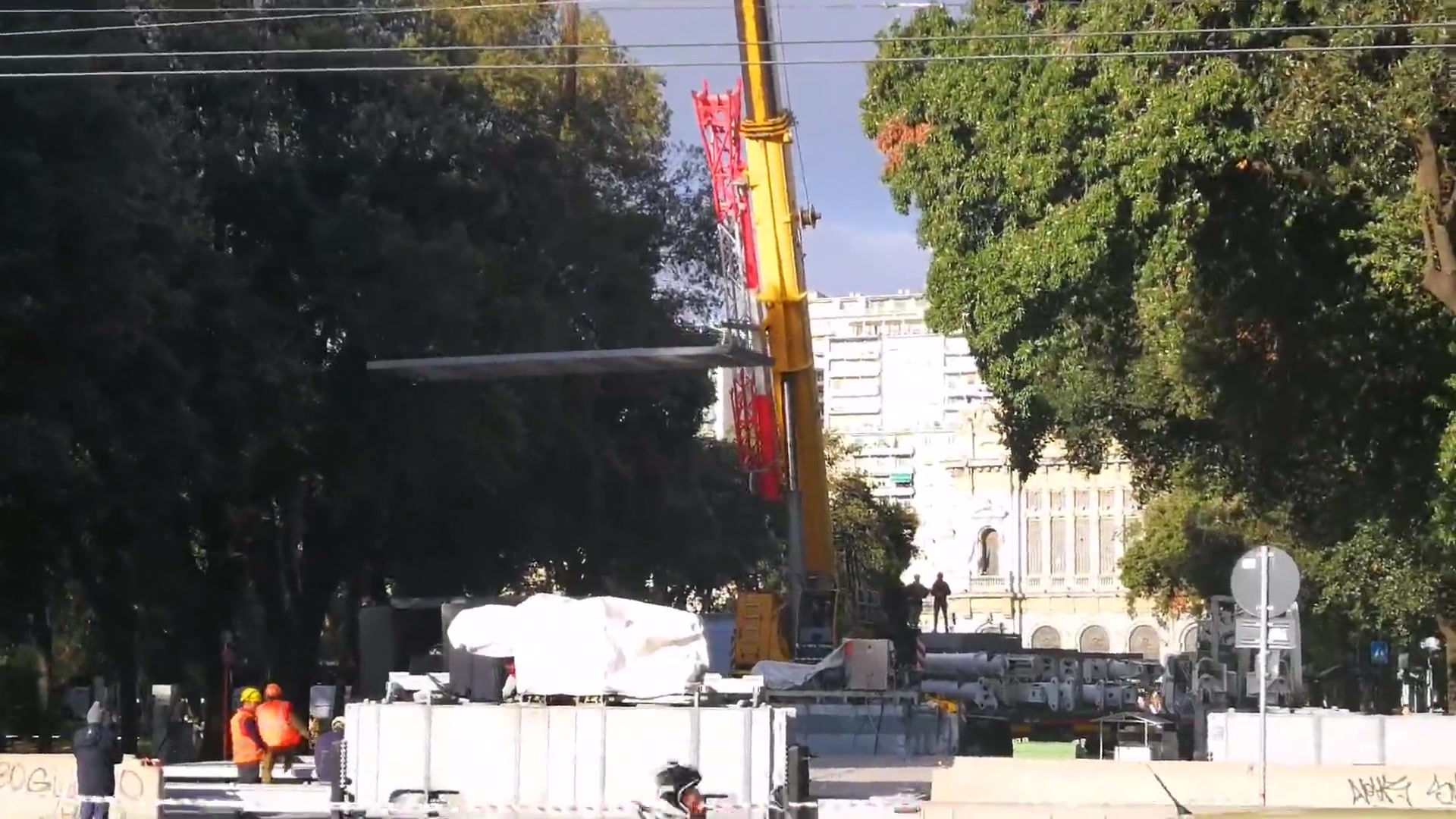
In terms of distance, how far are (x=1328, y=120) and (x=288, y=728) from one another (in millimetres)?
12242

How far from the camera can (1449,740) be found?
21719 millimetres

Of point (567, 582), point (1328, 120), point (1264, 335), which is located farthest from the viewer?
point (567, 582)

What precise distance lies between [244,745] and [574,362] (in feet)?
38.6

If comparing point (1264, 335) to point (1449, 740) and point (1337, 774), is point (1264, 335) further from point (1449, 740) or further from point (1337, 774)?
point (1337, 774)

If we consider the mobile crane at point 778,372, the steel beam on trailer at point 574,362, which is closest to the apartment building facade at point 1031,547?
the mobile crane at point 778,372

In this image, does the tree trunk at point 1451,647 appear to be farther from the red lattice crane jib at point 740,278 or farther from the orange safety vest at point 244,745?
→ the orange safety vest at point 244,745

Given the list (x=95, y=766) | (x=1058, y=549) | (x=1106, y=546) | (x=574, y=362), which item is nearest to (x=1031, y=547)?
(x=1058, y=549)

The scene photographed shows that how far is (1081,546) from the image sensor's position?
101625mm

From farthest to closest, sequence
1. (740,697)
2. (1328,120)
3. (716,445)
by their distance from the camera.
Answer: (716,445)
(1328,120)
(740,697)

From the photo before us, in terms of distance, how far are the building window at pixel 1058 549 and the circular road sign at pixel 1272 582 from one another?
8641cm

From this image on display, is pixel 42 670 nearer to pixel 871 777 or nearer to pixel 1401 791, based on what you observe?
pixel 871 777

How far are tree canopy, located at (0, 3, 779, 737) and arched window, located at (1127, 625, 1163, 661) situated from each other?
2122 inches

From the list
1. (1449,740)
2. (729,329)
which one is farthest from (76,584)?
(1449,740)

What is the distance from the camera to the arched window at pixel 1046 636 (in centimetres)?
10012
